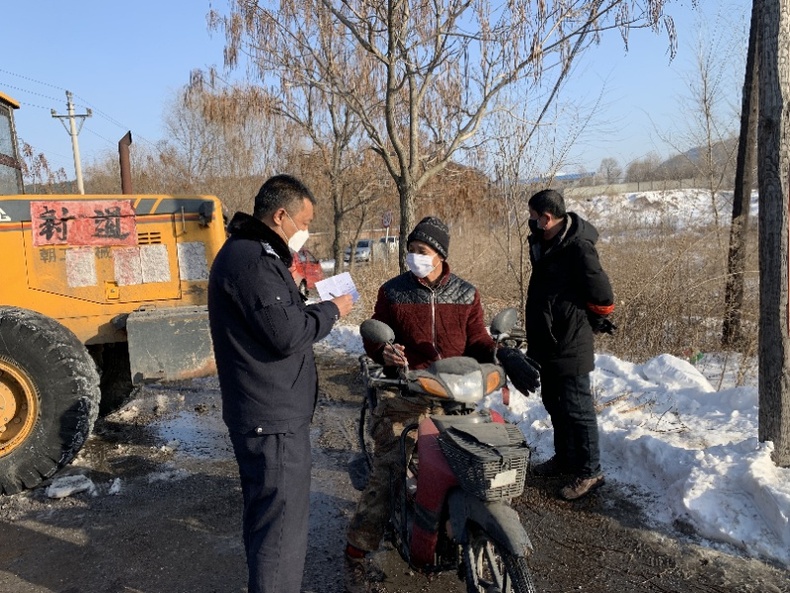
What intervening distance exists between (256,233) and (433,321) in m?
1.12

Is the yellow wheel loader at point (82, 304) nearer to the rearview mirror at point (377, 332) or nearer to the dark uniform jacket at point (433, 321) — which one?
the dark uniform jacket at point (433, 321)

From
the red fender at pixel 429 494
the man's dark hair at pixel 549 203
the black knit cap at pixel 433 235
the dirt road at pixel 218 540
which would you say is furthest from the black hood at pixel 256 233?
the man's dark hair at pixel 549 203

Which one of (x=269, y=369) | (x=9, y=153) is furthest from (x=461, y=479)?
(x=9, y=153)

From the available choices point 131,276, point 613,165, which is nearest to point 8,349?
point 131,276

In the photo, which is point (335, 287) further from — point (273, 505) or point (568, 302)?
point (568, 302)

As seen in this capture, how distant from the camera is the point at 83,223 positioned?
198 inches

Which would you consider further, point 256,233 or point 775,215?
point 775,215

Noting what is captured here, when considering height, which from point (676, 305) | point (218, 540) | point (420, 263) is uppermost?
point (420, 263)

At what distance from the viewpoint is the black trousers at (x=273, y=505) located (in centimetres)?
256

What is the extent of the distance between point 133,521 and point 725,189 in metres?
12.0

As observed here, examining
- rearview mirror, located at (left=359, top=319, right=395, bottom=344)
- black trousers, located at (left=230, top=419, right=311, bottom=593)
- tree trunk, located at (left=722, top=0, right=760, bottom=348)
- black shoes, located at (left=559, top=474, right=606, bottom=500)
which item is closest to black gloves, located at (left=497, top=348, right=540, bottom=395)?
rearview mirror, located at (left=359, top=319, right=395, bottom=344)

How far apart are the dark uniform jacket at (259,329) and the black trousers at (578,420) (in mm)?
2211

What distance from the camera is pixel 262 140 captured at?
19.6 meters

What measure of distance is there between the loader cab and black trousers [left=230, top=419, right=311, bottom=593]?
4.61 meters
